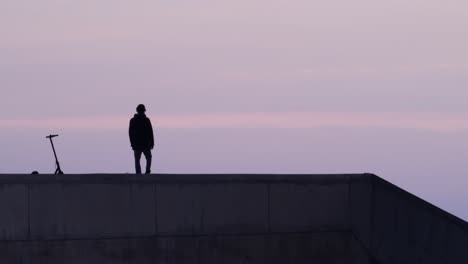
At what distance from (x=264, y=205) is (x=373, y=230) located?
200 centimetres

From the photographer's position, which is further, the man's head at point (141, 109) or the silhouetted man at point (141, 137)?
the man's head at point (141, 109)

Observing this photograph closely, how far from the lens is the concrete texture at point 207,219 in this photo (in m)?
19.6

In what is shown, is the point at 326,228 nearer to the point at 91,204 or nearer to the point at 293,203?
the point at 293,203

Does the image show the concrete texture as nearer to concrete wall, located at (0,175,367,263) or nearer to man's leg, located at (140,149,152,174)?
concrete wall, located at (0,175,367,263)

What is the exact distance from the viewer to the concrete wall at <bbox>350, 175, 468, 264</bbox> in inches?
680

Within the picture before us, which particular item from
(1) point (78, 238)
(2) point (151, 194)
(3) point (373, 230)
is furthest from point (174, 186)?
(3) point (373, 230)

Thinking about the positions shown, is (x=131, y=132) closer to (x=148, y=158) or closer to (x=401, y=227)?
(x=148, y=158)

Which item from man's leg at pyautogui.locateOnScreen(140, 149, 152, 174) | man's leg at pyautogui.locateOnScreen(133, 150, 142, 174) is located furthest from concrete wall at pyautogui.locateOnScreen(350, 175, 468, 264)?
man's leg at pyautogui.locateOnScreen(133, 150, 142, 174)

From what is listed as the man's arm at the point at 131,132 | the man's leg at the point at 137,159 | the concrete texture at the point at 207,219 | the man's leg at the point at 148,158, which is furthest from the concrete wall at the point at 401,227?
the man's arm at the point at 131,132

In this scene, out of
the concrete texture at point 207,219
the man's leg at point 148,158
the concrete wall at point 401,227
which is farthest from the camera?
the man's leg at point 148,158

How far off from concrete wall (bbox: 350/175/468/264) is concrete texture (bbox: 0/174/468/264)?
0.02 metres

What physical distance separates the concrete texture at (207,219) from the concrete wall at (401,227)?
0.07 ft

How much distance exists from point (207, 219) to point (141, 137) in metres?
2.86

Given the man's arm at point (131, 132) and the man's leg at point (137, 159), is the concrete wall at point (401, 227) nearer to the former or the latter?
the man's leg at point (137, 159)
